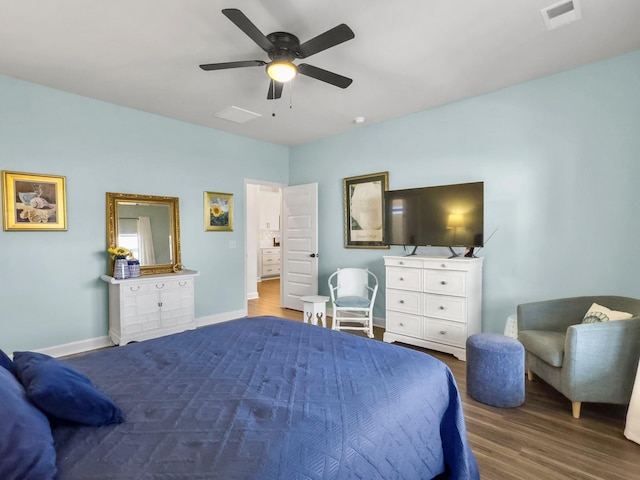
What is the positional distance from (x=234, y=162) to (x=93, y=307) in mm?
2662

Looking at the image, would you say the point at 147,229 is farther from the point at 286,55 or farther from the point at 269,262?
the point at 269,262

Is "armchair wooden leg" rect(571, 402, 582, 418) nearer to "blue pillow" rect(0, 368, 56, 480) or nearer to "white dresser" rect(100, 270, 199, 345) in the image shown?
"blue pillow" rect(0, 368, 56, 480)

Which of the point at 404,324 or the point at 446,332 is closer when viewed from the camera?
the point at 446,332

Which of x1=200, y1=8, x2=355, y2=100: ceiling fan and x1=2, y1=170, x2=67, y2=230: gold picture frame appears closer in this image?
x1=200, y1=8, x2=355, y2=100: ceiling fan

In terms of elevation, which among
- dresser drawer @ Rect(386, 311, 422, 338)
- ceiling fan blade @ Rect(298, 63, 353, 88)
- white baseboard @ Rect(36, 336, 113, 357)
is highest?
ceiling fan blade @ Rect(298, 63, 353, 88)

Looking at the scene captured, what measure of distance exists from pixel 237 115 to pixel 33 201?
7.74 feet

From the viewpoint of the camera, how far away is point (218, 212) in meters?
4.91

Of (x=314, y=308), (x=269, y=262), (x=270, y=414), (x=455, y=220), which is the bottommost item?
(x=314, y=308)

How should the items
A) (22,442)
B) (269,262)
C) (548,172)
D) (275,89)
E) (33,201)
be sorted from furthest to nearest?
(269,262), (33,201), (548,172), (275,89), (22,442)

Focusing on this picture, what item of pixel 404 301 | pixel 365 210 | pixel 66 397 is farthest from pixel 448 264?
pixel 66 397

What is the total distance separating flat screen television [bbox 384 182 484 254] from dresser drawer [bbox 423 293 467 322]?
0.59 m

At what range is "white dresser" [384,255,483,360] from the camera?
341 centimetres

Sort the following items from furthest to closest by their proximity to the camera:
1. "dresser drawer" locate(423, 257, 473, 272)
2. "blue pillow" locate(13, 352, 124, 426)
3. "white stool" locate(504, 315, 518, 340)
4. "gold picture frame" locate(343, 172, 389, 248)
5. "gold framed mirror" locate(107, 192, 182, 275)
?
"gold picture frame" locate(343, 172, 389, 248) → "gold framed mirror" locate(107, 192, 182, 275) → "dresser drawer" locate(423, 257, 473, 272) → "white stool" locate(504, 315, 518, 340) → "blue pillow" locate(13, 352, 124, 426)

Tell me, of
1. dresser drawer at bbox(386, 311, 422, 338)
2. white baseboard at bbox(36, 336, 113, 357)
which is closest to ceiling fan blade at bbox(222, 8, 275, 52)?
dresser drawer at bbox(386, 311, 422, 338)
